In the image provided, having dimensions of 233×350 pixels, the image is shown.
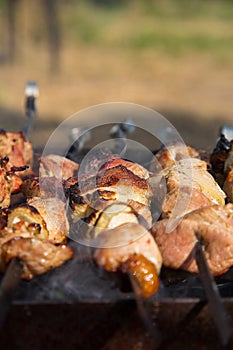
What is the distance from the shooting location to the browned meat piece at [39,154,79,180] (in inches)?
115

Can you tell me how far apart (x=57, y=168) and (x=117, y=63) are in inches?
480

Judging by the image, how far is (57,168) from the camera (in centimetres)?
296

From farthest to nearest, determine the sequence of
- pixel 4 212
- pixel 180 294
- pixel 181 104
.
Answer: pixel 181 104
pixel 4 212
pixel 180 294

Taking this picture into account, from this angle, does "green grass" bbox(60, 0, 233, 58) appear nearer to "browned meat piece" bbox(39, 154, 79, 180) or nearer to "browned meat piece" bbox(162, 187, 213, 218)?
"browned meat piece" bbox(39, 154, 79, 180)

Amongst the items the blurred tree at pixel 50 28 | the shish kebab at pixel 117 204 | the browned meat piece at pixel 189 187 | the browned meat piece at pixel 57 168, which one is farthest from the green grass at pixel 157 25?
the shish kebab at pixel 117 204

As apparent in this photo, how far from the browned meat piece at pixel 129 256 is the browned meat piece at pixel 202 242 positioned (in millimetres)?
176

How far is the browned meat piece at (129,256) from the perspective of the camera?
201 centimetres

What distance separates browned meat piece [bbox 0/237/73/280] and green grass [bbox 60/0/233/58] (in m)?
14.5

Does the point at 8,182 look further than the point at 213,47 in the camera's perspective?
No

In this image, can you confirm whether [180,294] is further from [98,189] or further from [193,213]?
[98,189]

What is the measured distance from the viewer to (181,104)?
11023 mm

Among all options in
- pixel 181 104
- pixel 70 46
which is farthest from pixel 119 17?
pixel 181 104

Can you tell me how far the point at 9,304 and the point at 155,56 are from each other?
570 inches

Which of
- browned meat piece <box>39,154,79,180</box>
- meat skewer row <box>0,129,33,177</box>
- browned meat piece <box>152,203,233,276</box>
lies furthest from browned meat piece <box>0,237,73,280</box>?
meat skewer row <box>0,129,33,177</box>
